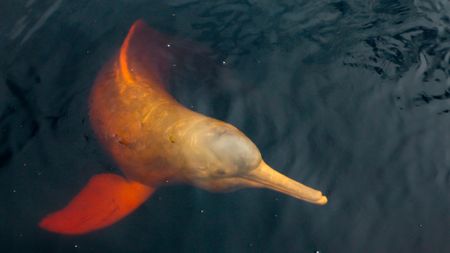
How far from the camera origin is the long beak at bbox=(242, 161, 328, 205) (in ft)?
21.8

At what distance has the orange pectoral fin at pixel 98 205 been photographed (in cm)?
687

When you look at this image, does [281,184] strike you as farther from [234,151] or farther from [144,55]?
[144,55]

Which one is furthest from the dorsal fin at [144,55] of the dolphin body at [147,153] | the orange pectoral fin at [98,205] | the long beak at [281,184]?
the long beak at [281,184]

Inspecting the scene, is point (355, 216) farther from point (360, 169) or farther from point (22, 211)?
point (22, 211)

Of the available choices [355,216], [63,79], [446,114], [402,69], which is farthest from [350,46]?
[63,79]

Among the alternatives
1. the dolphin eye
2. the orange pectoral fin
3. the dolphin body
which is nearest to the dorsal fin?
the dolphin body

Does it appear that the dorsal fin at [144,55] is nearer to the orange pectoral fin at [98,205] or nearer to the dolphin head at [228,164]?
the orange pectoral fin at [98,205]

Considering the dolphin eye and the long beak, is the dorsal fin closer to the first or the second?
the dolphin eye

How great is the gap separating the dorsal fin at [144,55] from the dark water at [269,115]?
285 mm

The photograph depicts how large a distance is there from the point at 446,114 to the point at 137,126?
4.81 metres

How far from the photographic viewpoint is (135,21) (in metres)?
9.51

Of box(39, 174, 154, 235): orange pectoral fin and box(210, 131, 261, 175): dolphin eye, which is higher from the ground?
box(210, 131, 261, 175): dolphin eye

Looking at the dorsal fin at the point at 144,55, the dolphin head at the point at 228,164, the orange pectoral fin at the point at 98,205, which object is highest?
the dorsal fin at the point at 144,55

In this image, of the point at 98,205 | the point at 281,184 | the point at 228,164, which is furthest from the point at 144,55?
the point at 281,184
